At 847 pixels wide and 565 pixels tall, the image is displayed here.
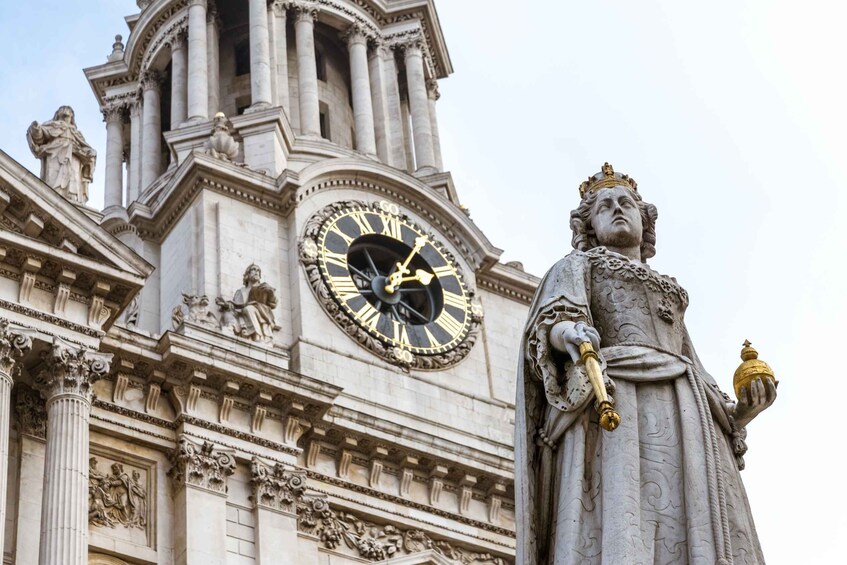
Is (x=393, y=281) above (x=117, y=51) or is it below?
below

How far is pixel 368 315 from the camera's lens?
110 ft

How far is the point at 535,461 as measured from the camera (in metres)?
11.1

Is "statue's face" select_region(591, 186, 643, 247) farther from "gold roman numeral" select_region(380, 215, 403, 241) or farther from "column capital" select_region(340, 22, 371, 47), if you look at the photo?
"column capital" select_region(340, 22, 371, 47)

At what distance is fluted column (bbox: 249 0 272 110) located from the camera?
38000 mm

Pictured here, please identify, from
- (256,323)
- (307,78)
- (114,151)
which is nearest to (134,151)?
(114,151)

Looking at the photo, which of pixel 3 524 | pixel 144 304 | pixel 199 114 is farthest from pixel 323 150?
pixel 3 524

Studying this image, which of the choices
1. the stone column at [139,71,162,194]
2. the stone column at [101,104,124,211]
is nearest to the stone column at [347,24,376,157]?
the stone column at [139,71,162,194]

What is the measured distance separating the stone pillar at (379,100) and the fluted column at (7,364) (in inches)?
594

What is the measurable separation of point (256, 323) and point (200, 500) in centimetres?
427

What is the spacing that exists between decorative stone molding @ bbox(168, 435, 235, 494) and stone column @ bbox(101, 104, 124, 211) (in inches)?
545

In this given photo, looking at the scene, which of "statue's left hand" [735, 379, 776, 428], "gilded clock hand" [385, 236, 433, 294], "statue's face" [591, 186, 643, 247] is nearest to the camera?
"statue's left hand" [735, 379, 776, 428]

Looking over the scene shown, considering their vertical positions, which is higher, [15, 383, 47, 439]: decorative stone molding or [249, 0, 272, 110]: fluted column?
[249, 0, 272, 110]: fluted column

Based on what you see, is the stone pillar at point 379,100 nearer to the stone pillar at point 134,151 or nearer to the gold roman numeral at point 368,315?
the stone pillar at point 134,151

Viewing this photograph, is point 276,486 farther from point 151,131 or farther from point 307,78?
point 151,131
